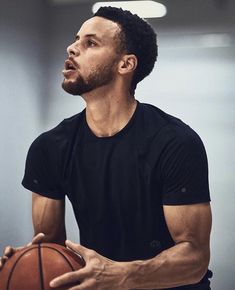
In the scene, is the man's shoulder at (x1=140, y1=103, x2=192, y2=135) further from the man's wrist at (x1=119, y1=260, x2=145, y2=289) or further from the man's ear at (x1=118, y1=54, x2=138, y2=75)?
the man's wrist at (x1=119, y1=260, x2=145, y2=289)

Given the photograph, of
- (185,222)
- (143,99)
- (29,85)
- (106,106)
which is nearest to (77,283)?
(185,222)

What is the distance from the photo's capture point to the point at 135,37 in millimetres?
1699

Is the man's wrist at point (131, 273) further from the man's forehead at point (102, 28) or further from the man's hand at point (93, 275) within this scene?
the man's forehead at point (102, 28)

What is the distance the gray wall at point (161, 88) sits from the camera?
2.16 meters

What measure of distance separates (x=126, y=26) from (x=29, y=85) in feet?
2.69

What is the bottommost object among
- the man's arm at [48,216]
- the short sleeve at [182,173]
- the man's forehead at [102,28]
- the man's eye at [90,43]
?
the man's arm at [48,216]

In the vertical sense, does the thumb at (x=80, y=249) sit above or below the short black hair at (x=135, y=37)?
below

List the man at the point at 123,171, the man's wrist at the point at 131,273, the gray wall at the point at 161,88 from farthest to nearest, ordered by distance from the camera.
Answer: the gray wall at the point at 161,88 < the man at the point at 123,171 < the man's wrist at the point at 131,273

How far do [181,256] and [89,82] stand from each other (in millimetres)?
560

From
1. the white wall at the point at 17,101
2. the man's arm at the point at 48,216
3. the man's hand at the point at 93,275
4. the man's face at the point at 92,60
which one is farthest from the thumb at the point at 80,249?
the white wall at the point at 17,101

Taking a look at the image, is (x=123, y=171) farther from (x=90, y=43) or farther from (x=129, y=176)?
(x=90, y=43)

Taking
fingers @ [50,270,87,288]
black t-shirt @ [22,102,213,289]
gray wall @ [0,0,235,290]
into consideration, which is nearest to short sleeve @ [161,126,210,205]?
black t-shirt @ [22,102,213,289]

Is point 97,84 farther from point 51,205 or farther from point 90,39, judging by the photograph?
point 51,205

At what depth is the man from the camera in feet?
4.91
